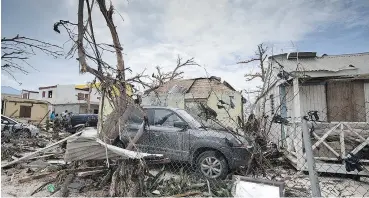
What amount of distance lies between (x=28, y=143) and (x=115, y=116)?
29.7 ft

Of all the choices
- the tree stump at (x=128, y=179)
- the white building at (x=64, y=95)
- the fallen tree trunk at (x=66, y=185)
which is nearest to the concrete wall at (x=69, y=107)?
the white building at (x=64, y=95)

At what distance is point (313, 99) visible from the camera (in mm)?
9867

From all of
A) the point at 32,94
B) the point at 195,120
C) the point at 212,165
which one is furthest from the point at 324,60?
the point at 32,94

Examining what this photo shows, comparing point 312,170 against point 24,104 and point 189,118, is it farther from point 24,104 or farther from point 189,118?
point 24,104

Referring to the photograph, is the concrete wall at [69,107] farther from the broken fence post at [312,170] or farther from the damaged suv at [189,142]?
the broken fence post at [312,170]

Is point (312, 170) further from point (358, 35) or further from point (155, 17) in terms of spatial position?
point (358, 35)

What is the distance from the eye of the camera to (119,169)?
13.4 ft

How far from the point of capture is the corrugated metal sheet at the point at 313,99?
32.0 ft

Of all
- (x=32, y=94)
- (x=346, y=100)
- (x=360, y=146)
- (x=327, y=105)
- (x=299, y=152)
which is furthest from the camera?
(x=32, y=94)

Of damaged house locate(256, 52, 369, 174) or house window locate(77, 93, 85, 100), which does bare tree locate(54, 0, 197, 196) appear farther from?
house window locate(77, 93, 85, 100)

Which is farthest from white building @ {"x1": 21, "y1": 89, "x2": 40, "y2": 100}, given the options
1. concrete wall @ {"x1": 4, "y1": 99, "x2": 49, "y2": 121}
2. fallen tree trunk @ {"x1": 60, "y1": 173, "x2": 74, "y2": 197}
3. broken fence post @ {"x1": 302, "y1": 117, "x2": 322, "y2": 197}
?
broken fence post @ {"x1": 302, "y1": 117, "x2": 322, "y2": 197}

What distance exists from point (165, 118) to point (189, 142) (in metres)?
1.06

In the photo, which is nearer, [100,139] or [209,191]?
[209,191]

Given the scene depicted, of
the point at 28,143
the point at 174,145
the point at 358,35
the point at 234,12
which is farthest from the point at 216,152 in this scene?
the point at 28,143
